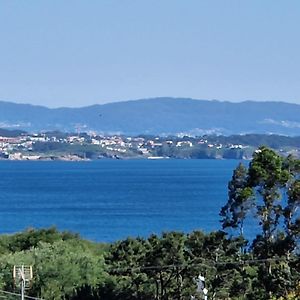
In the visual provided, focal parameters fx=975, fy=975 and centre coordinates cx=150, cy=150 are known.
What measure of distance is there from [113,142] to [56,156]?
2023cm

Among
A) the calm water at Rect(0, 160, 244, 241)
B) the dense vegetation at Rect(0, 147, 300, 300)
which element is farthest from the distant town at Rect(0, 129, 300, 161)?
the dense vegetation at Rect(0, 147, 300, 300)

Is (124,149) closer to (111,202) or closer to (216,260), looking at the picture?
(111,202)

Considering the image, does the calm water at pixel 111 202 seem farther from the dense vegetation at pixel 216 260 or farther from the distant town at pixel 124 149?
the distant town at pixel 124 149

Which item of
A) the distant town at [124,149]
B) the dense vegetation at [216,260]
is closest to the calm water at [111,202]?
the dense vegetation at [216,260]

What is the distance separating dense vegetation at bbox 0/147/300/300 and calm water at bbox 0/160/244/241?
30.4m

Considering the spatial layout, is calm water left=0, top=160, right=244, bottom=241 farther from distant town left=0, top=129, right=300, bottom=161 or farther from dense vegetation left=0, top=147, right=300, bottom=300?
distant town left=0, top=129, right=300, bottom=161

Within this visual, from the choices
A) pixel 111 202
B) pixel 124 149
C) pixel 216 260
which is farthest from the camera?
pixel 124 149

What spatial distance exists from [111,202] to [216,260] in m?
58.9

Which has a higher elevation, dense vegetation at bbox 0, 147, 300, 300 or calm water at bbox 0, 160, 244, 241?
dense vegetation at bbox 0, 147, 300, 300

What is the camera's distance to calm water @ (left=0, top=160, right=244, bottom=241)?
62.1 metres

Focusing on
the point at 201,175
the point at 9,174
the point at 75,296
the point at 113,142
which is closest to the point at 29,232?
the point at 75,296

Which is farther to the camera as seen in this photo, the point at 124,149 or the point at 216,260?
the point at 124,149

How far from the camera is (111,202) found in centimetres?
8244

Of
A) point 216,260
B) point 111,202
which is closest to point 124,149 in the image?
point 111,202
